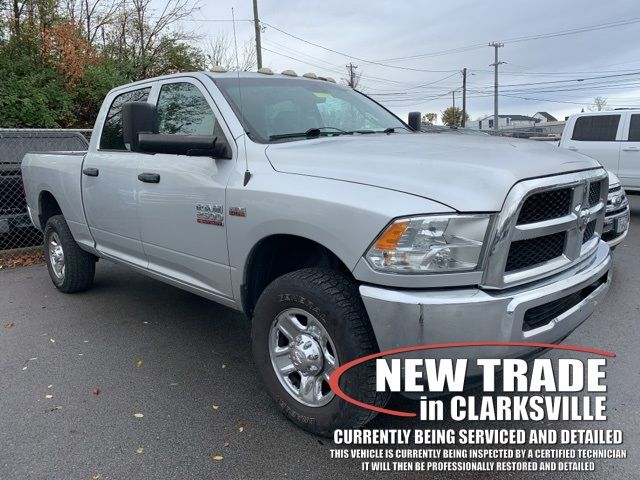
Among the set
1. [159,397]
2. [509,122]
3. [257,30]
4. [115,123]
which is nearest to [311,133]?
[159,397]

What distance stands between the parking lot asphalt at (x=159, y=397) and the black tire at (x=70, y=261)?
287mm

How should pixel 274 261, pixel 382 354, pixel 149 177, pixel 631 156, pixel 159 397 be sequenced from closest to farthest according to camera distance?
1. pixel 382 354
2. pixel 274 261
3. pixel 159 397
4. pixel 149 177
5. pixel 631 156

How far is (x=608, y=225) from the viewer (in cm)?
517

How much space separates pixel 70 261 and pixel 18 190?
7.82 feet

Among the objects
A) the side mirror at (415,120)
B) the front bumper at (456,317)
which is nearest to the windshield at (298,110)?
the side mirror at (415,120)

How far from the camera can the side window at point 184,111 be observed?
11.0 ft

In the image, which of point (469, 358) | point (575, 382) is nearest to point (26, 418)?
point (469, 358)

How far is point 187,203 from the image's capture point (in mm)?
3264

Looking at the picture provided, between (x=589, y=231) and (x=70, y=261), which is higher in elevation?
(x=589, y=231)

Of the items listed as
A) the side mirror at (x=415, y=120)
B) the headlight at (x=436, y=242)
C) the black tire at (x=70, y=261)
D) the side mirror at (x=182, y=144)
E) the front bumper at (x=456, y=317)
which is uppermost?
the side mirror at (x=415, y=120)

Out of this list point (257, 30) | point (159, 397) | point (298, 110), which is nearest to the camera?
point (159, 397)

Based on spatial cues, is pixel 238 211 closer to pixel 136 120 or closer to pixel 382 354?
pixel 136 120

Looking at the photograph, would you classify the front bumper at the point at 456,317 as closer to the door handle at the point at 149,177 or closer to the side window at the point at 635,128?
the door handle at the point at 149,177

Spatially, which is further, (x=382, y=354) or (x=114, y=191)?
(x=114, y=191)
